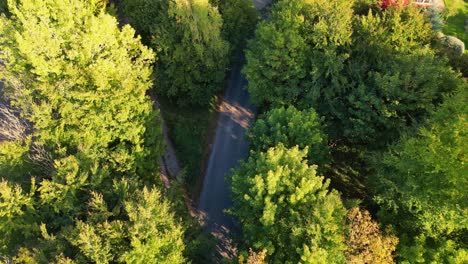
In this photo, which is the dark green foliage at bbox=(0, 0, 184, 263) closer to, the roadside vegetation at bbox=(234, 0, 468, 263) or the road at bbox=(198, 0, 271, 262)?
the road at bbox=(198, 0, 271, 262)

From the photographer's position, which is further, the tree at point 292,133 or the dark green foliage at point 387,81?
the tree at point 292,133

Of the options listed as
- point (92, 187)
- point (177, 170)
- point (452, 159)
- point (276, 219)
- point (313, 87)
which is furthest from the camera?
point (177, 170)

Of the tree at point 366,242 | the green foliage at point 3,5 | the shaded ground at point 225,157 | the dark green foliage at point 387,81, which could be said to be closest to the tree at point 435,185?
the tree at point 366,242

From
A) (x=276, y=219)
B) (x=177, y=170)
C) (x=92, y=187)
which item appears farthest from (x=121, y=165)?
(x=276, y=219)

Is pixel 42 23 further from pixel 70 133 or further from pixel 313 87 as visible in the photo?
pixel 313 87

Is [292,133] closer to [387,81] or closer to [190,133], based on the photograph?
[387,81]

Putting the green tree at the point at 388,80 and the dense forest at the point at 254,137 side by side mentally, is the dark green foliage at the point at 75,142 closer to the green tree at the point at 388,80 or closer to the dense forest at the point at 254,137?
the dense forest at the point at 254,137
